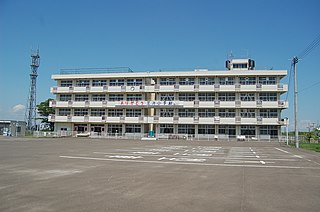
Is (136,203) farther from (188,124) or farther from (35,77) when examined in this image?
(35,77)

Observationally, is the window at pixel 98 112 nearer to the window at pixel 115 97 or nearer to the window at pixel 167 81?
the window at pixel 115 97

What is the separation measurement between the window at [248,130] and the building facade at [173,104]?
0.55 ft

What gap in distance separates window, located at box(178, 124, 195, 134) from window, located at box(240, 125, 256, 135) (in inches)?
345

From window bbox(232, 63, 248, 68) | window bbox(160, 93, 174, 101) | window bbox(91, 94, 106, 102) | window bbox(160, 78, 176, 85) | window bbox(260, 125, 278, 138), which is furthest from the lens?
window bbox(232, 63, 248, 68)

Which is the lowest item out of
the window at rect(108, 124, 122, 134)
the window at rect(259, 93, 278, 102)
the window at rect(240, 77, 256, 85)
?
the window at rect(108, 124, 122, 134)

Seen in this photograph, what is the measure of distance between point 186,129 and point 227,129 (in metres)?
7.48

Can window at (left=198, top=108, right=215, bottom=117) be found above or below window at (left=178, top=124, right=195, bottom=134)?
above

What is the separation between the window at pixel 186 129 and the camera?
4832cm

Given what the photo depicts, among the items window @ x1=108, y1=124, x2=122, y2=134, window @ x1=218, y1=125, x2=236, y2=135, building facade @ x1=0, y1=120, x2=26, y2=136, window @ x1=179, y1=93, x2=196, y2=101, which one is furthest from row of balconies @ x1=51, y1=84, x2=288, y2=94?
building facade @ x1=0, y1=120, x2=26, y2=136

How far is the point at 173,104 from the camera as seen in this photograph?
157 ft

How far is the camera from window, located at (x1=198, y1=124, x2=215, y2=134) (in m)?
47.6

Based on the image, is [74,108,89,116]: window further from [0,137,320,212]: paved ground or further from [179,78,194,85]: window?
[0,137,320,212]: paved ground

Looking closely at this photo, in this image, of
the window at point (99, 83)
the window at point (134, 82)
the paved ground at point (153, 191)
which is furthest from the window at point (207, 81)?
the paved ground at point (153, 191)

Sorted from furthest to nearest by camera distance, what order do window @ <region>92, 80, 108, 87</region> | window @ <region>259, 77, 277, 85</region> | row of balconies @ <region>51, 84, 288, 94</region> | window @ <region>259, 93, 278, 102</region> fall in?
window @ <region>92, 80, 108, 87</region> → window @ <region>259, 77, 277, 85</region> → window @ <region>259, 93, 278, 102</region> → row of balconies @ <region>51, 84, 288, 94</region>
